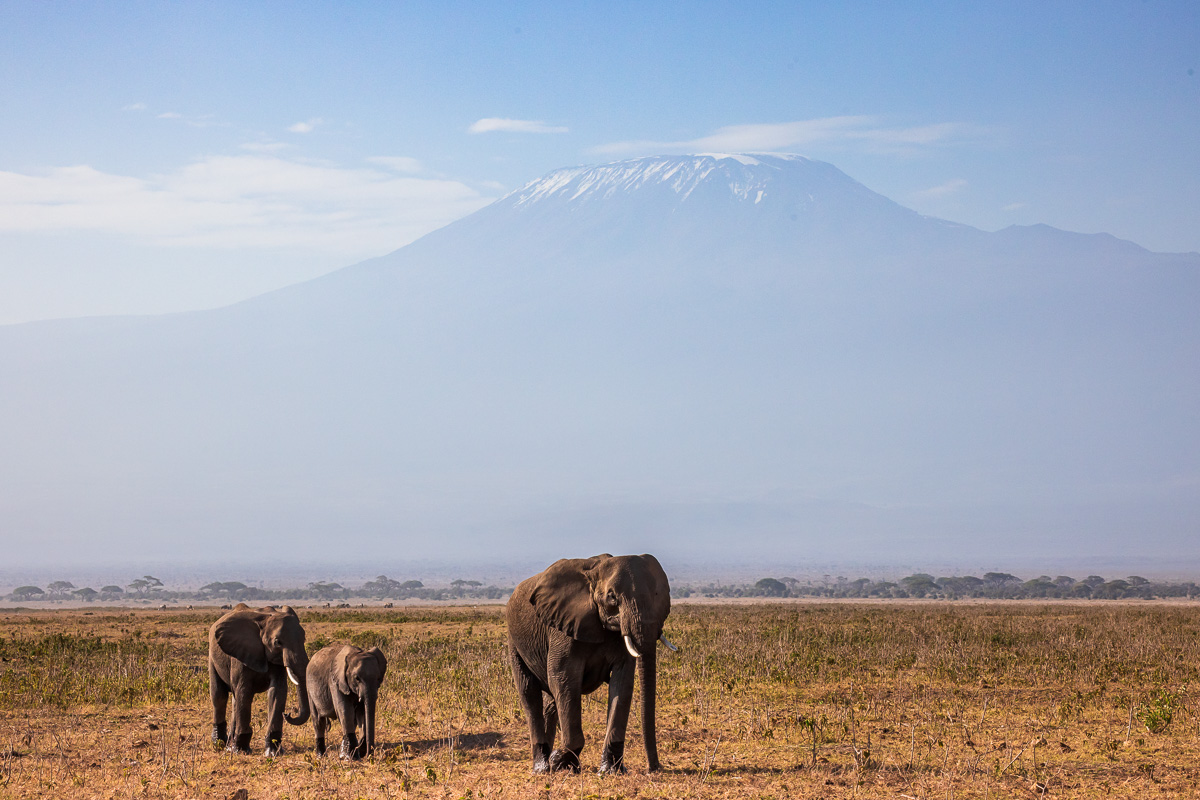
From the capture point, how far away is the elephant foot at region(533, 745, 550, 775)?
1513 centimetres

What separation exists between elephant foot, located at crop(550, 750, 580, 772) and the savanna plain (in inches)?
15.6

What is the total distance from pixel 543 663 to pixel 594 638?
126 centimetres

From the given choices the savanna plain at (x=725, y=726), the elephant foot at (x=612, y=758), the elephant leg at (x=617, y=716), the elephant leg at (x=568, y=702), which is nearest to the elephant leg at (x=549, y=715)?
the savanna plain at (x=725, y=726)

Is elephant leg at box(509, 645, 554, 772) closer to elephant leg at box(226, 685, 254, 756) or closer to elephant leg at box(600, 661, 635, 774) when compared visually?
Result: elephant leg at box(600, 661, 635, 774)

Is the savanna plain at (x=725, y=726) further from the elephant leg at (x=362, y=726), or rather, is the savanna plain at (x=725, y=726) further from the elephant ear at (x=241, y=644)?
the elephant ear at (x=241, y=644)

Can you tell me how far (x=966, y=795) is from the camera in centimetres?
→ 1316

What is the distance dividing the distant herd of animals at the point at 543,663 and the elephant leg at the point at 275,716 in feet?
0.05

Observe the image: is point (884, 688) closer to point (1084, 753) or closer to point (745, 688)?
point (745, 688)

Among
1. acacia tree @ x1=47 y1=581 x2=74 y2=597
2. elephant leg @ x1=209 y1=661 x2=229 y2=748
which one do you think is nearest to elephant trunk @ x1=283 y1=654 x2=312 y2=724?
elephant leg @ x1=209 y1=661 x2=229 y2=748

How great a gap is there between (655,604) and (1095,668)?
1670 centimetres

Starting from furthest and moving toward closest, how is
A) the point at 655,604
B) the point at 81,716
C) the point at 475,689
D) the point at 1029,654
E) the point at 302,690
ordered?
the point at 1029,654 < the point at 475,689 < the point at 81,716 < the point at 302,690 < the point at 655,604

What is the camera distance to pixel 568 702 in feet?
48.3

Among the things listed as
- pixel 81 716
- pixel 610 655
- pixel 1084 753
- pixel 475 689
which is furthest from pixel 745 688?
pixel 81 716

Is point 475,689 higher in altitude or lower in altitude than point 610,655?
lower
